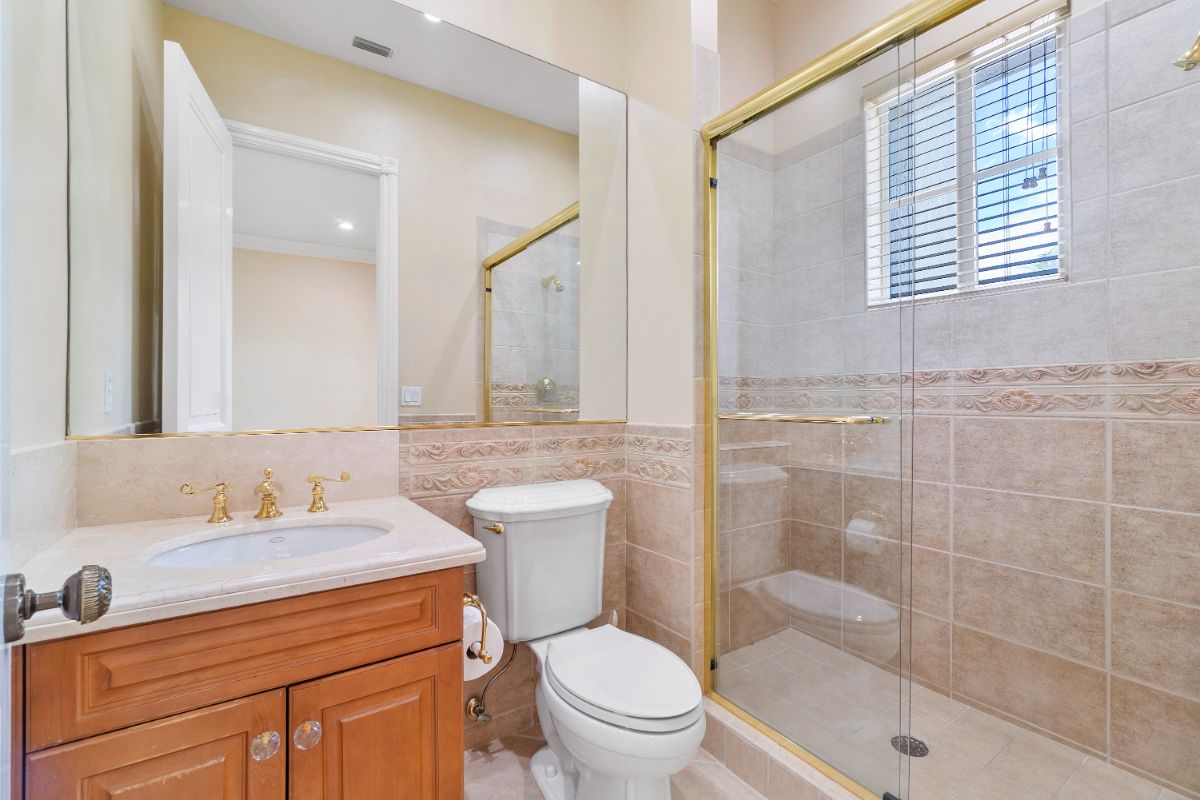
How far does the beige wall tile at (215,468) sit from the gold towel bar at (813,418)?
1076 millimetres

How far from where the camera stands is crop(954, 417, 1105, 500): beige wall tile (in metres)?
1.56

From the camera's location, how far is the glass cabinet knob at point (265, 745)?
0.87 metres

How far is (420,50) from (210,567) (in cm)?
155

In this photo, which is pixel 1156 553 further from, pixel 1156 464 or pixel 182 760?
pixel 182 760

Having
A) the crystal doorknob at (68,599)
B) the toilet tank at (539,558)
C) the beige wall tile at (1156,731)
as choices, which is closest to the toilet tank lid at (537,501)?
the toilet tank at (539,558)

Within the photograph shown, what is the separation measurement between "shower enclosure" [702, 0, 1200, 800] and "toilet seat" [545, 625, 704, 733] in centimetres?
41

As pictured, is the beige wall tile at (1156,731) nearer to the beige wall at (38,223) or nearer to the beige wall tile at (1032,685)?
the beige wall tile at (1032,685)

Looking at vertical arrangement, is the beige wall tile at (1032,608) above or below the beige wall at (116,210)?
below

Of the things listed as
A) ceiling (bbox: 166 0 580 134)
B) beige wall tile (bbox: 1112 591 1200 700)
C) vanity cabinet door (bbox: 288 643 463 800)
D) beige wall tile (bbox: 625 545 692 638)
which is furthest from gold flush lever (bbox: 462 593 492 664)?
beige wall tile (bbox: 1112 591 1200 700)

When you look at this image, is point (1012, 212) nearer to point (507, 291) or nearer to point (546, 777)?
point (507, 291)

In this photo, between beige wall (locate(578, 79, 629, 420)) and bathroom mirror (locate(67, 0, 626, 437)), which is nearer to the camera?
bathroom mirror (locate(67, 0, 626, 437))

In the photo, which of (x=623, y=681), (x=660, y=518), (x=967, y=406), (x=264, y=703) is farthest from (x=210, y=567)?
(x=967, y=406)

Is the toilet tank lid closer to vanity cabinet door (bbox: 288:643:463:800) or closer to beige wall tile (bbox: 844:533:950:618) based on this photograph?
vanity cabinet door (bbox: 288:643:463:800)

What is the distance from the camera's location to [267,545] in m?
1.22
